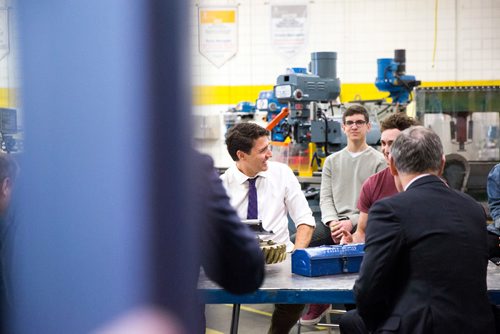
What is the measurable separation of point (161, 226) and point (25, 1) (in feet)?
0.63

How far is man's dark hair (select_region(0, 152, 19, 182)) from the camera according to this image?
598mm

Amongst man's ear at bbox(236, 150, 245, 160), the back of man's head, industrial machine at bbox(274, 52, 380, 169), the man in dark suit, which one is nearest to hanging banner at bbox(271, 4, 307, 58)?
industrial machine at bbox(274, 52, 380, 169)

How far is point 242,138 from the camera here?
4012 mm

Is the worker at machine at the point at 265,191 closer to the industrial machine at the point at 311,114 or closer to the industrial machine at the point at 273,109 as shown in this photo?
the industrial machine at the point at 311,114

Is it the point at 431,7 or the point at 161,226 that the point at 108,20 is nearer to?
the point at 161,226

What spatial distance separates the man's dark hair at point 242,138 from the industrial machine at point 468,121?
4699 mm

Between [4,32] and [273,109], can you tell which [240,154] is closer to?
[273,109]

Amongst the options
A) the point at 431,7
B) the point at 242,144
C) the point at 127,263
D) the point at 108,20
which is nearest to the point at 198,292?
the point at 127,263

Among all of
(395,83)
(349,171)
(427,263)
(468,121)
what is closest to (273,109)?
(395,83)

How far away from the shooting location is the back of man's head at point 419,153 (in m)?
2.60

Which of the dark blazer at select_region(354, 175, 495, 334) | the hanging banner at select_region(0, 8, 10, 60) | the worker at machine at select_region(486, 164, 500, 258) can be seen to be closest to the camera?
the hanging banner at select_region(0, 8, 10, 60)

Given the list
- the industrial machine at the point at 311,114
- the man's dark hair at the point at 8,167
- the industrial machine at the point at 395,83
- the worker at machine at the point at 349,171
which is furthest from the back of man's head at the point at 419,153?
the industrial machine at the point at 395,83

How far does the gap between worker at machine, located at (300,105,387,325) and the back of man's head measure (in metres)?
2.23

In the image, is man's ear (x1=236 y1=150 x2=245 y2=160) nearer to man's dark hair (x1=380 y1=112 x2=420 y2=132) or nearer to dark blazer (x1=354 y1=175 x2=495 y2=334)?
man's dark hair (x1=380 y1=112 x2=420 y2=132)
